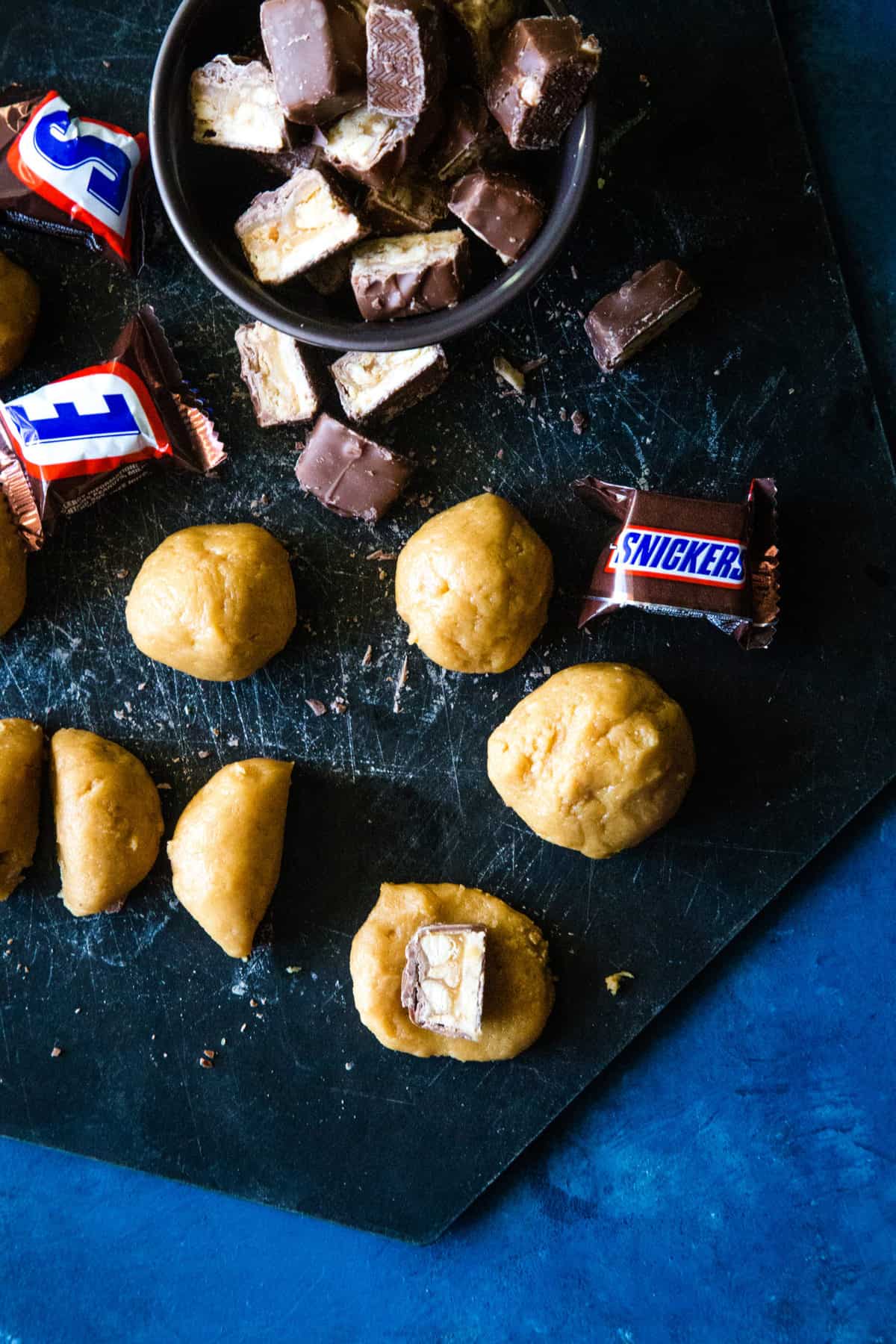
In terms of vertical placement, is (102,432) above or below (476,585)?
above

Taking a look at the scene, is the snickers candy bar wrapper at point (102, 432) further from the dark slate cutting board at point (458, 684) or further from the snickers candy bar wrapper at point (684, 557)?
the snickers candy bar wrapper at point (684, 557)

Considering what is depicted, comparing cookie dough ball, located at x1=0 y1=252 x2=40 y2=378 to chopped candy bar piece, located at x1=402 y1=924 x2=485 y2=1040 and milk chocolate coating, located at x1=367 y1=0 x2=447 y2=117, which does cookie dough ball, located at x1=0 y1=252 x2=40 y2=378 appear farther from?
chopped candy bar piece, located at x1=402 y1=924 x2=485 y2=1040

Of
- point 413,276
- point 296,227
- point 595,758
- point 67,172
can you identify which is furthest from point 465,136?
point 595,758

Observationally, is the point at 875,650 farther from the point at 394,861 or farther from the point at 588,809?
the point at 394,861

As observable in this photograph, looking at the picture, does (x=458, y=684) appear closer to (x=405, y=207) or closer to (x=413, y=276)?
(x=413, y=276)

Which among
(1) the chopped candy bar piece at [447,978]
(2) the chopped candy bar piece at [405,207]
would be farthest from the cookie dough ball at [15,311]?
(1) the chopped candy bar piece at [447,978]

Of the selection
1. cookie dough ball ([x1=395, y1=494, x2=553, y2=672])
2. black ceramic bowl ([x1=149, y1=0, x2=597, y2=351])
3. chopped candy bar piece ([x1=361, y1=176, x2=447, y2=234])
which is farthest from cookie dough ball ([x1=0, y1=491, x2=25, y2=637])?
chopped candy bar piece ([x1=361, y1=176, x2=447, y2=234])
